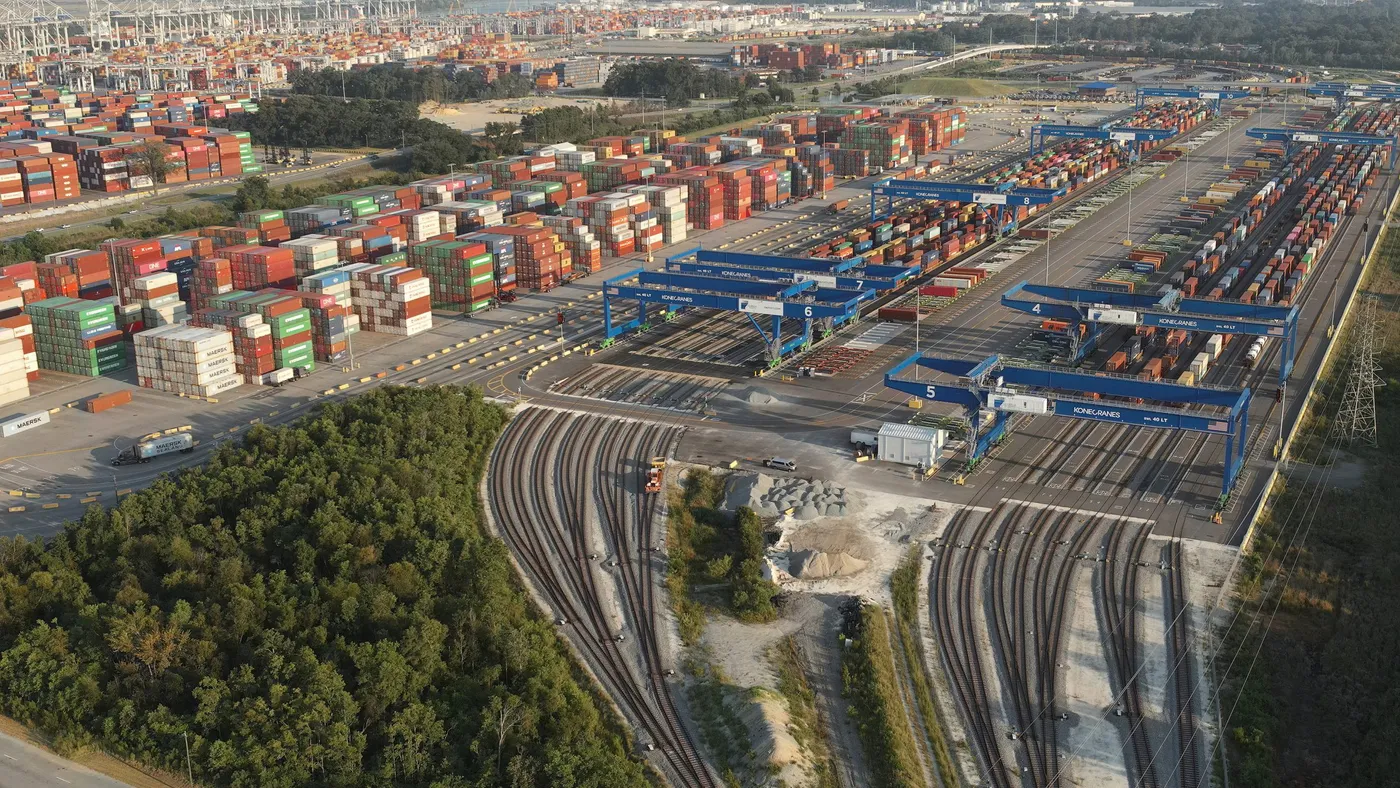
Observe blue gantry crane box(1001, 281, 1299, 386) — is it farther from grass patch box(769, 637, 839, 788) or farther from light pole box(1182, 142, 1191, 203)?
light pole box(1182, 142, 1191, 203)

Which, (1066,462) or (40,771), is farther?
(1066,462)

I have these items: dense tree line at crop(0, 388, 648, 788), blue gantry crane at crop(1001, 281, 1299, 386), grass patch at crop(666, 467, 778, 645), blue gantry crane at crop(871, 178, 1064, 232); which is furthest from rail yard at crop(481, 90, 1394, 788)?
dense tree line at crop(0, 388, 648, 788)

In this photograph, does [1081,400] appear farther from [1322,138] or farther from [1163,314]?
[1322,138]

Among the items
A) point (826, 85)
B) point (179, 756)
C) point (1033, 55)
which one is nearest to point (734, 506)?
point (179, 756)

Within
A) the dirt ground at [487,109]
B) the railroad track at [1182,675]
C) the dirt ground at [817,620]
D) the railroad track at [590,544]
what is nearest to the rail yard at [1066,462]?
the railroad track at [1182,675]

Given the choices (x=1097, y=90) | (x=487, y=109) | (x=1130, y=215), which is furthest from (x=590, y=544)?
(x=1097, y=90)
